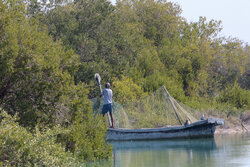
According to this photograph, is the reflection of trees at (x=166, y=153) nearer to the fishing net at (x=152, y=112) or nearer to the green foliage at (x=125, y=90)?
the fishing net at (x=152, y=112)

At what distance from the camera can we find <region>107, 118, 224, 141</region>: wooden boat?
23.4m

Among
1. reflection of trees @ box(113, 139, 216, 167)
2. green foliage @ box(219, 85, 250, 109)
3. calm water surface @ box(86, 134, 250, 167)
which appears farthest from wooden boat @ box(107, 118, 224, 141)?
green foliage @ box(219, 85, 250, 109)

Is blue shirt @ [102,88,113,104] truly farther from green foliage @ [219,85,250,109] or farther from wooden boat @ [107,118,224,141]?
green foliage @ [219,85,250,109]

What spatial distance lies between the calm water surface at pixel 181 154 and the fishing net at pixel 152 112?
1726mm

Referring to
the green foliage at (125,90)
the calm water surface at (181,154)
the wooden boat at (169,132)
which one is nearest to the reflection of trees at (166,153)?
the calm water surface at (181,154)

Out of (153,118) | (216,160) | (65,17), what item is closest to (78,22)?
(65,17)

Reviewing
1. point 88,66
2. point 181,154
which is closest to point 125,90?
point 88,66

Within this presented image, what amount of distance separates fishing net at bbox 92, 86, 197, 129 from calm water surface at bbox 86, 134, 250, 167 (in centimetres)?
173

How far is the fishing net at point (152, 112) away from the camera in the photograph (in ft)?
80.0

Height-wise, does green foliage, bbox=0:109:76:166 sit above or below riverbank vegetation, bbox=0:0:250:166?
below

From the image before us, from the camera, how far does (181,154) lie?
1795cm

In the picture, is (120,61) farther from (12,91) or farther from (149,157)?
(12,91)

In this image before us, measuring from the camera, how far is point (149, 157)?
17.5 m

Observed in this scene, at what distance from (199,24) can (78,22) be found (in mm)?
15635
